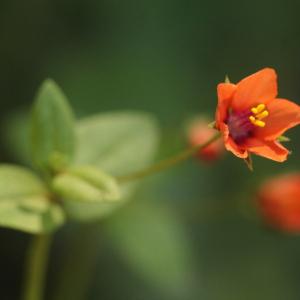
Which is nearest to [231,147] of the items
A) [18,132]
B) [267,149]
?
[267,149]

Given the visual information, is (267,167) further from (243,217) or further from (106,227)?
(106,227)

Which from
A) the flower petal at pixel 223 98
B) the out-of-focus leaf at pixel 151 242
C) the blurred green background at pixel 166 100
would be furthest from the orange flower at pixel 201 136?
the flower petal at pixel 223 98

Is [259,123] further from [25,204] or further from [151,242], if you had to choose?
[151,242]

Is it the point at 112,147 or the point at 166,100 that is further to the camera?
the point at 166,100

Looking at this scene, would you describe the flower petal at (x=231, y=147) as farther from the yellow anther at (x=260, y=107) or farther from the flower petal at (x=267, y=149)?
the yellow anther at (x=260, y=107)

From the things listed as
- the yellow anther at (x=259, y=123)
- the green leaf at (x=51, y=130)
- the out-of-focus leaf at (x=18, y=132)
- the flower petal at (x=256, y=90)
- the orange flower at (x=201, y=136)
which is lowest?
the yellow anther at (x=259, y=123)

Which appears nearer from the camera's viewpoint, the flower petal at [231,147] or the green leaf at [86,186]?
the flower petal at [231,147]


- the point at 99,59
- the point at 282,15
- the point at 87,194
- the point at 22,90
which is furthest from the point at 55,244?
the point at 282,15
